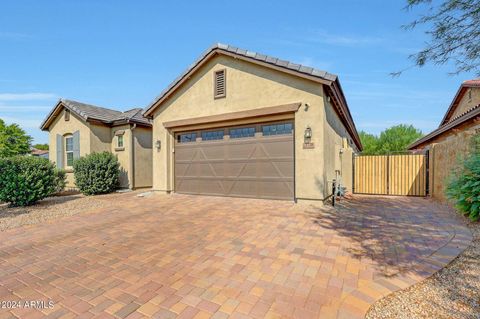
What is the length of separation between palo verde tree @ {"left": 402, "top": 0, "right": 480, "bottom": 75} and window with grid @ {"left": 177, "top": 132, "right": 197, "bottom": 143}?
803cm

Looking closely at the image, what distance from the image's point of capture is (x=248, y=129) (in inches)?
345

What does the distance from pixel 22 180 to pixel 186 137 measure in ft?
20.4

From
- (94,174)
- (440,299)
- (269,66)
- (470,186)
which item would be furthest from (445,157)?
(94,174)

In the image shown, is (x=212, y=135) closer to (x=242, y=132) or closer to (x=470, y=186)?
(x=242, y=132)

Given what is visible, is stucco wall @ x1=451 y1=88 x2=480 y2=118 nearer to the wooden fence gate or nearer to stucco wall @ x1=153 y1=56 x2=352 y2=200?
the wooden fence gate

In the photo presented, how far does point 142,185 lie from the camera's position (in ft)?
44.9

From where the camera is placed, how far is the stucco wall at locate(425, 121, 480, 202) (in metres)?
6.65

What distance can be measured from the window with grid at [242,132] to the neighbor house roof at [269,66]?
7.79 feet

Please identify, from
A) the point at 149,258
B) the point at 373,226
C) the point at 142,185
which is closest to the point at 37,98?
the point at 142,185

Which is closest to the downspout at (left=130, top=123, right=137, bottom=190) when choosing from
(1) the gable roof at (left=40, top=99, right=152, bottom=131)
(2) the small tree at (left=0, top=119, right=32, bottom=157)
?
(1) the gable roof at (left=40, top=99, right=152, bottom=131)

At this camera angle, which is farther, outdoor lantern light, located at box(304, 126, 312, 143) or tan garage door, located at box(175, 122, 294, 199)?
tan garage door, located at box(175, 122, 294, 199)

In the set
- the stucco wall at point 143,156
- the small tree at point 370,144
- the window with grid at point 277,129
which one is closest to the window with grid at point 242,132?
the window with grid at point 277,129

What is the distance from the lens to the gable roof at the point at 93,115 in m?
12.8

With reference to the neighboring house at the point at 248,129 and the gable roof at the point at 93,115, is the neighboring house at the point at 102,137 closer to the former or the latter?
the gable roof at the point at 93,115
